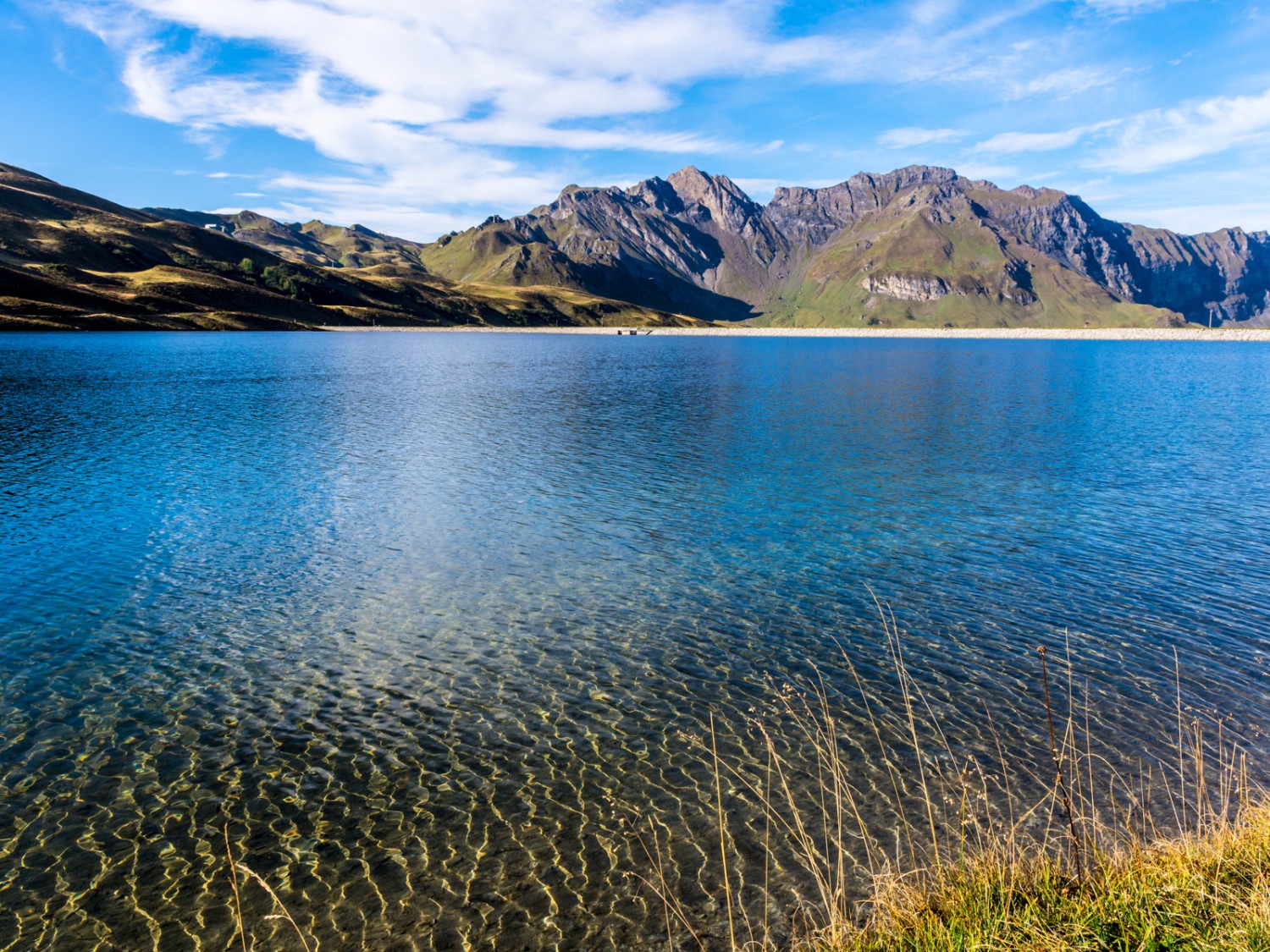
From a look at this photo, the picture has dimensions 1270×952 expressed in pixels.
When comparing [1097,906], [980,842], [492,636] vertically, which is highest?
[1097,906]

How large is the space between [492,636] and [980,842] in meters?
14.2

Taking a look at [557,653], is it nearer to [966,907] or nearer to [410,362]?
[966,907]

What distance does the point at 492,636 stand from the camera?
2169 centimetres

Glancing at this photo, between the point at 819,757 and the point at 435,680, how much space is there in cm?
987

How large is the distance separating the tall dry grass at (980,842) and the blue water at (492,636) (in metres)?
0.75

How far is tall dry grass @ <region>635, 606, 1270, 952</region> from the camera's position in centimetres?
A: 860

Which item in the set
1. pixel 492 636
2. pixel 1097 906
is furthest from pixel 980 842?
pixel 492 636

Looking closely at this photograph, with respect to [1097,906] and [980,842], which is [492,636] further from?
[1097,906]

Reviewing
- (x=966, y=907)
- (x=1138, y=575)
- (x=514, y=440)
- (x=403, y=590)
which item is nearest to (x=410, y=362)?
(x=514, y=440)

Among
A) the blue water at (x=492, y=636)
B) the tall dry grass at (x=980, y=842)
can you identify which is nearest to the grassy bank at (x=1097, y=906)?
the tall dry grass at (x=980, y=842)

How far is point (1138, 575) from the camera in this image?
26703mm

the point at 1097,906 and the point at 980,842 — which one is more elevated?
the point at 1097,906

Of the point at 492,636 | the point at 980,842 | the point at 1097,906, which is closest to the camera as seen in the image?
the point at 1097,906

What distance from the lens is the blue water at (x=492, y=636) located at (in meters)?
12.4
